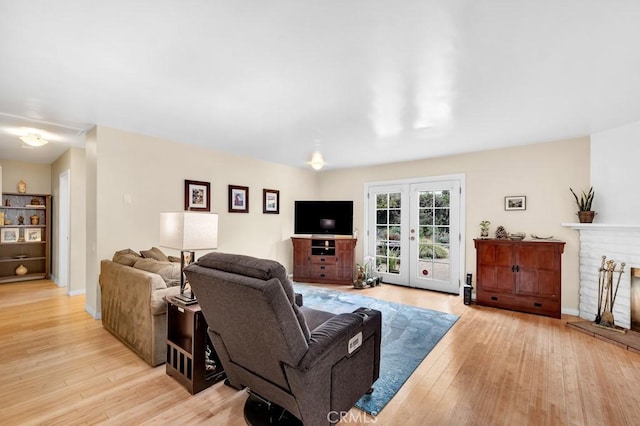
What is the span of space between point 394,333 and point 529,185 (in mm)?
3012

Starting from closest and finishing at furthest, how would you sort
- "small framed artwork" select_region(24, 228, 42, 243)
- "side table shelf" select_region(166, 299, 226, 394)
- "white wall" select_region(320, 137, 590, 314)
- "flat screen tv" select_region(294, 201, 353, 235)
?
"side table shelf" select_region(166, 299, 226, 394), "white wall" select_region(320, 137, 590, 314), "small framed artwork" select_region(24, 228, 42, 243), "flat screen tv" select_region(294, 201, 353, 235)

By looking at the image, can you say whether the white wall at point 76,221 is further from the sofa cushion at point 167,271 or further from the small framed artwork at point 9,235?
the sofa cushion at point 167,271

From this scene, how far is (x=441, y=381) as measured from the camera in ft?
7.43

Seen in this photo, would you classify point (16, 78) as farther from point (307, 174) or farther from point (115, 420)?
point (307, 174)

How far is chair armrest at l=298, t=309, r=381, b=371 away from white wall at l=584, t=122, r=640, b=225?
11.9 ft

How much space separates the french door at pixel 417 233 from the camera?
4.93 meters

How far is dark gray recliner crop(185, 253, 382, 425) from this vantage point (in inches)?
54.7

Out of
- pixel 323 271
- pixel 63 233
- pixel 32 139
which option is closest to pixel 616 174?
pixel 323 271

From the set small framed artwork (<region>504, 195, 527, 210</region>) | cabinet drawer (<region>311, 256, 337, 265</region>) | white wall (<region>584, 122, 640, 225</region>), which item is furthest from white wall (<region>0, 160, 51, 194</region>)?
white wall (<region>584, 122, 640, 225</region>)

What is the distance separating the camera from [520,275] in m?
3.95

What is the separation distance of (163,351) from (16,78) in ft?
8.34

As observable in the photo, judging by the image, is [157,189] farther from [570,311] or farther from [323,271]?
[570,311]

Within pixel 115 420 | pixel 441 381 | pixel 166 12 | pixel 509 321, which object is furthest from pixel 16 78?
pixel 509 321

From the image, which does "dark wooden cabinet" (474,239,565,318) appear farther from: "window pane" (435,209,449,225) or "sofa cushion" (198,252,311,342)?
"sofa cushion" (198,252,311,342)
